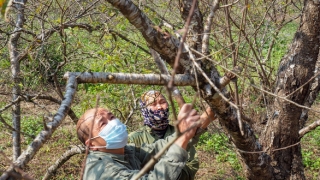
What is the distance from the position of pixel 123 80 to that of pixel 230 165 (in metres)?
4.43

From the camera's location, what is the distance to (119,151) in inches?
107

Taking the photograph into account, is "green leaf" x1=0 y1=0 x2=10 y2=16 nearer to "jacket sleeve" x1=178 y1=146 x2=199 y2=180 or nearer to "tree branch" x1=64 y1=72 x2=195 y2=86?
"tree branch" x1=64 y1=72 x2=195 y2=86

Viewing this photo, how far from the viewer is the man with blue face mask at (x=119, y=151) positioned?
7.62ft

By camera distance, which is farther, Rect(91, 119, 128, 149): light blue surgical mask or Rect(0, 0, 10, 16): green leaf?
Rect(91, 119, 128, 149): light blue surgical mask

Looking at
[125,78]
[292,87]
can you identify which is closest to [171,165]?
[125,78]

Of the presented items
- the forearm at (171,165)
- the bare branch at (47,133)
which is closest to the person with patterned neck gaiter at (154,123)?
the forearm at (171,165)

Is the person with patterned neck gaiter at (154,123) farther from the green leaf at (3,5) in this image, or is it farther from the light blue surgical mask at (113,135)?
the green leaf at (3,5)

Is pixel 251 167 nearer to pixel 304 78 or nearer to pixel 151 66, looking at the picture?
pixel 304 78

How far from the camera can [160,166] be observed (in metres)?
2.34

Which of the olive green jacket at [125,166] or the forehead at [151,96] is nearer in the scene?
the olive green jacket at [125,166]

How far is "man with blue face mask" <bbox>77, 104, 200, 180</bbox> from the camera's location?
2.32 m

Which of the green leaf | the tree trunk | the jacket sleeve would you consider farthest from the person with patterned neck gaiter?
the green leaf

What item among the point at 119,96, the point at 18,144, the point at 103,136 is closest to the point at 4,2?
the point at 103,136

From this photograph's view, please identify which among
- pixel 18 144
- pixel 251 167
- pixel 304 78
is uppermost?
pixel 304 78
